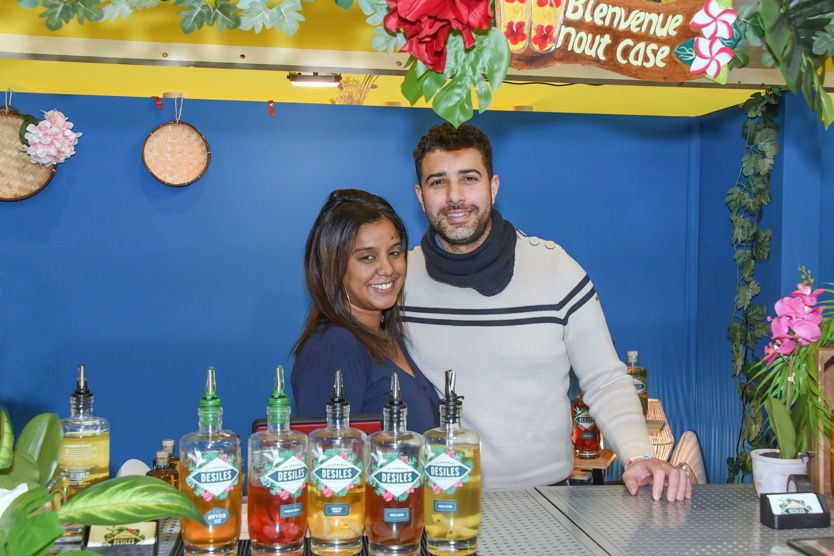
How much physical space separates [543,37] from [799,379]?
950 millimetres

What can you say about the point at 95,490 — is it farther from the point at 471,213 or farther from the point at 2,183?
the point at 2,183

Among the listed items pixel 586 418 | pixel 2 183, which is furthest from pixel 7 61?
pixel 586 418

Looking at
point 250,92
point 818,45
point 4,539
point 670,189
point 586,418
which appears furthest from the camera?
point 250,92

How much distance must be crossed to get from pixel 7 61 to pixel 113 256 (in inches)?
53.2

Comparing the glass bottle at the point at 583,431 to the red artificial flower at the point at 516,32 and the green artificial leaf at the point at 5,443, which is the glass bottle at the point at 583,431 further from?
the green artificial leaf at the point at 5,443

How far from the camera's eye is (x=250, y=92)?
13.5ft

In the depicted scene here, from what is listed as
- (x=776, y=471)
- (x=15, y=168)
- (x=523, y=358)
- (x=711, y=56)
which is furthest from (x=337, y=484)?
(x=15, y=168)

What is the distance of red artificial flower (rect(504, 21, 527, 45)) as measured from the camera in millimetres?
1759

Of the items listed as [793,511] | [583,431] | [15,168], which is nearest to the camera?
[793,511]

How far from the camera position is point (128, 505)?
802 millimetres

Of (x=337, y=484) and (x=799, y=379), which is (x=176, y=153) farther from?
(x=799, y=379)

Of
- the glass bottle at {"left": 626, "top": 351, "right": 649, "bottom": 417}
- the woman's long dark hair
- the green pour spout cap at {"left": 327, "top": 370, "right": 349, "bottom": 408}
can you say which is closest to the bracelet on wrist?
the woman's long dark hair

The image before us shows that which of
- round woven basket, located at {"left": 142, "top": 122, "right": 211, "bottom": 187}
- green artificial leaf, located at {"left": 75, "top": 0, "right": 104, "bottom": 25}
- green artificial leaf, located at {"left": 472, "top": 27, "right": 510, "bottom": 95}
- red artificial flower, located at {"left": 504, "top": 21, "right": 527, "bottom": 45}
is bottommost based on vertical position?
green artificial leaf, located at {"left": 472, "top": 27, "right": 510, "bottom": 95}

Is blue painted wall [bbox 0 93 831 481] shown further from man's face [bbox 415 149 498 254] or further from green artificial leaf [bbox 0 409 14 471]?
green artificial leaf [bbox 0 409 14 471]
